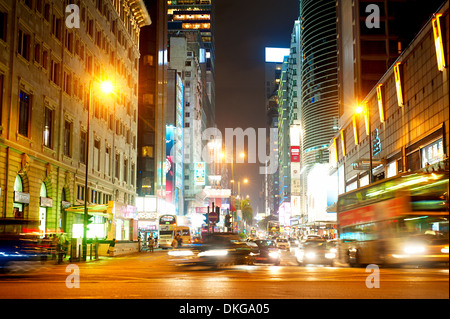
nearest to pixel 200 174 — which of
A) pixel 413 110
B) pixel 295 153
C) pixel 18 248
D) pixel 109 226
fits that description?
pixel 295 153

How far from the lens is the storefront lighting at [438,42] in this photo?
3622cm

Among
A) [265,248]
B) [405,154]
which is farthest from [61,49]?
[405,154]

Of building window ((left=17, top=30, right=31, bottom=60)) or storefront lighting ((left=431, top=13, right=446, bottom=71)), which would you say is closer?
building window ((left=17, top=30, right=31, bottom=60))

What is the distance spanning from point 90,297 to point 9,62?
2637 cm

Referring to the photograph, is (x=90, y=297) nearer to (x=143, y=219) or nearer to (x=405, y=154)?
(x=405, y=154)

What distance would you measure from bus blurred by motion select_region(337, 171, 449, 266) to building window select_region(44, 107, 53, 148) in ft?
77.9

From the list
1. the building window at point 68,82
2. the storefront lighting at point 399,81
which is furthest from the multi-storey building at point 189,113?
the storefront lighting at point 399,81

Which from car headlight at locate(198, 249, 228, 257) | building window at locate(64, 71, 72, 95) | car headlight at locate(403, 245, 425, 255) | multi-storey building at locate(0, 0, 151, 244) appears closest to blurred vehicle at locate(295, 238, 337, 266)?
car headlight at locate(198, 249, 228, 257)

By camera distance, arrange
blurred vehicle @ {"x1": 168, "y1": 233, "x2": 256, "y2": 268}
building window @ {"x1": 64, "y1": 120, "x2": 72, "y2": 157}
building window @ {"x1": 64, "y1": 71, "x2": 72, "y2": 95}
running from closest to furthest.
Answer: blurred vehicle @ {"x1": 168, "y1": 233, "x2": 256, "y2": 268} < building window @ {"x1": 64, "y1": 71, "x2": 72, "y2": 95} < building window @ {"x1": 64, "y1": 120, "x2": 72, "y2": 157}

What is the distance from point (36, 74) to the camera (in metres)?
38.0

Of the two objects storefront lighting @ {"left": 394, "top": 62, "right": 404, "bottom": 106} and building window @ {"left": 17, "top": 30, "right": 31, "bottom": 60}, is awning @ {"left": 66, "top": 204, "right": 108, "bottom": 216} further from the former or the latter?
storefront lighting @ {"left": 394, "top": 62, "right": 404, "bottom": 106}

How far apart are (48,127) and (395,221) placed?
101 feet

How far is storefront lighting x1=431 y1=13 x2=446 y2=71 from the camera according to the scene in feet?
119

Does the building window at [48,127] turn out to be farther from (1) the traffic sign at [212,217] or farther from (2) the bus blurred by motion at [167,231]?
(2) the bus blurred by motion at [167,231]
